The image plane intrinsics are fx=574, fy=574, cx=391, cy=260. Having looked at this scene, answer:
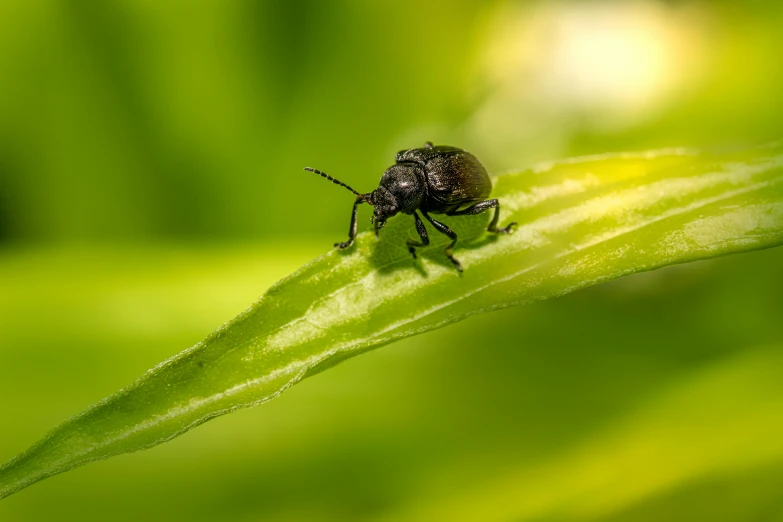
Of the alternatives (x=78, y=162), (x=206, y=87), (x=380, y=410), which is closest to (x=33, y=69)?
(x=78, y=162)

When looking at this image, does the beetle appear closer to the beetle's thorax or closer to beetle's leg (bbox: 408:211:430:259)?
the beetle's thorax

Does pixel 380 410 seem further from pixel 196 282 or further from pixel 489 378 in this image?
pixel 196 282

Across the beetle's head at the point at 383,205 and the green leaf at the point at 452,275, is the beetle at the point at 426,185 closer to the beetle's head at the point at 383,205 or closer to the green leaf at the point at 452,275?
the beetle's head at the point at 383,205

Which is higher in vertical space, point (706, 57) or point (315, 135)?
point (315, 135)

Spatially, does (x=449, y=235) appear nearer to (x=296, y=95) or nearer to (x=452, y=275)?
(x=452, y=275)

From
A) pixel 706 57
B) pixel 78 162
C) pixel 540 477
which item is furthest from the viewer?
pixel 78 162

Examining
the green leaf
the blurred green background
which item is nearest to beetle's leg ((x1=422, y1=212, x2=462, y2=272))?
the green leaf
